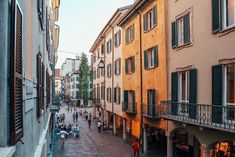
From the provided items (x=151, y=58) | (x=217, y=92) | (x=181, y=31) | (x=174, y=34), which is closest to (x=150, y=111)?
(x=151, y=58)

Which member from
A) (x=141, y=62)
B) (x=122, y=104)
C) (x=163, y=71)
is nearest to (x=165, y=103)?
(x=163, y=71)

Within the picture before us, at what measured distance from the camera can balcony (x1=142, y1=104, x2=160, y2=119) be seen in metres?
23.5

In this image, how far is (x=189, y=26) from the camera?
17438mm

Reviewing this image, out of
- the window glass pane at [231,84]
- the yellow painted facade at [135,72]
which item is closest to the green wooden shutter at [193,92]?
the window glass pane at [231,84]

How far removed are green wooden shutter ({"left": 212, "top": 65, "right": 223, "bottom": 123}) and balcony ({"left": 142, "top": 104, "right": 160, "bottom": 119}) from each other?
8.80 m

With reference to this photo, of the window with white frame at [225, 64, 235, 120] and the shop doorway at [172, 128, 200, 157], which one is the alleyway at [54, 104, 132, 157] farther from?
the window with white frame at [225, 64, 235, 120]

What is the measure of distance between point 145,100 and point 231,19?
13.6 m

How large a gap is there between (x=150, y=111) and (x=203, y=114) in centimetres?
936

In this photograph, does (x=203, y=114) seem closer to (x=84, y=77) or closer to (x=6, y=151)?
(x=6, y=151)

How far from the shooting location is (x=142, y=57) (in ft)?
89.6

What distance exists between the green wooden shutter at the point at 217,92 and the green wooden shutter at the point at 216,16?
5.21 feet

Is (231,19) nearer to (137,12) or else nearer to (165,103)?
(165,103)

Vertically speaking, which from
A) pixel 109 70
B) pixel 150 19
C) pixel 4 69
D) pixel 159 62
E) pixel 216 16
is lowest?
pixel 4 69

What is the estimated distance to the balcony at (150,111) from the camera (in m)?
23.5
